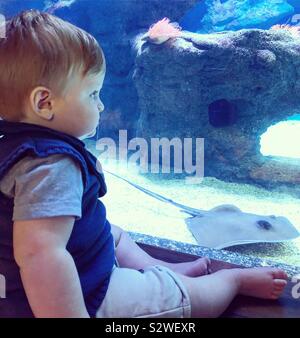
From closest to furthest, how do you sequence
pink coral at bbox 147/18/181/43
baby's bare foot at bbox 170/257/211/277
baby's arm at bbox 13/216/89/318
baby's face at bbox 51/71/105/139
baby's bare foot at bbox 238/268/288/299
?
1. baby's arm at bbox 13/216/89/318
2. baby's face at bbox 51/71/105/139
3. baby's bare foot at bbox 238/268/288/299
4. baby's bare foot at bbox 170/257/211/277
5. pink coral at bbox 147/18/181/43

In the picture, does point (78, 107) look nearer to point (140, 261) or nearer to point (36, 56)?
point (36, 56)

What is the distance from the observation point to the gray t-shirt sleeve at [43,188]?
888 millimetres

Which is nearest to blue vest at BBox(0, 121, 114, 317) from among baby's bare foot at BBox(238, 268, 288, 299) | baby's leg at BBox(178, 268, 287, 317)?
baby's leg at BBox(178, 268, 287, 317)

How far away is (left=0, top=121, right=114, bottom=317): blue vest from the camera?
3.10 feet

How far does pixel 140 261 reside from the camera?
1562 millimetres

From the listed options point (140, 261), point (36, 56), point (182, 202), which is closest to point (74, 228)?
point (36, 56)

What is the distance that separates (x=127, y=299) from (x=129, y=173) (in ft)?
12.7

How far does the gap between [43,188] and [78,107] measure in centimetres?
28

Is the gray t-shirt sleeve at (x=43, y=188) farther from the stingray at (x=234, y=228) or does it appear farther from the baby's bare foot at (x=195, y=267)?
the stingray at (x=234, y=228)

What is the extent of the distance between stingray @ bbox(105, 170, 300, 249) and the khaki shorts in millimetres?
1206

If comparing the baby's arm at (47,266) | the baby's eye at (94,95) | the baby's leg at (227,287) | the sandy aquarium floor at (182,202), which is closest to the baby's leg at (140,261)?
the baby's leg at (227,287)

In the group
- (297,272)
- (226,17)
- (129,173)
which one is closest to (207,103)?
(129,173)

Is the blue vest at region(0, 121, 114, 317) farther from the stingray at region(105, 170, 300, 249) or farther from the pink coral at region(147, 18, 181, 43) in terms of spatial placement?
the pink coral at region(147, 18, 181, 43)

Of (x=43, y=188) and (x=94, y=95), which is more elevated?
(x=94, y=95)
